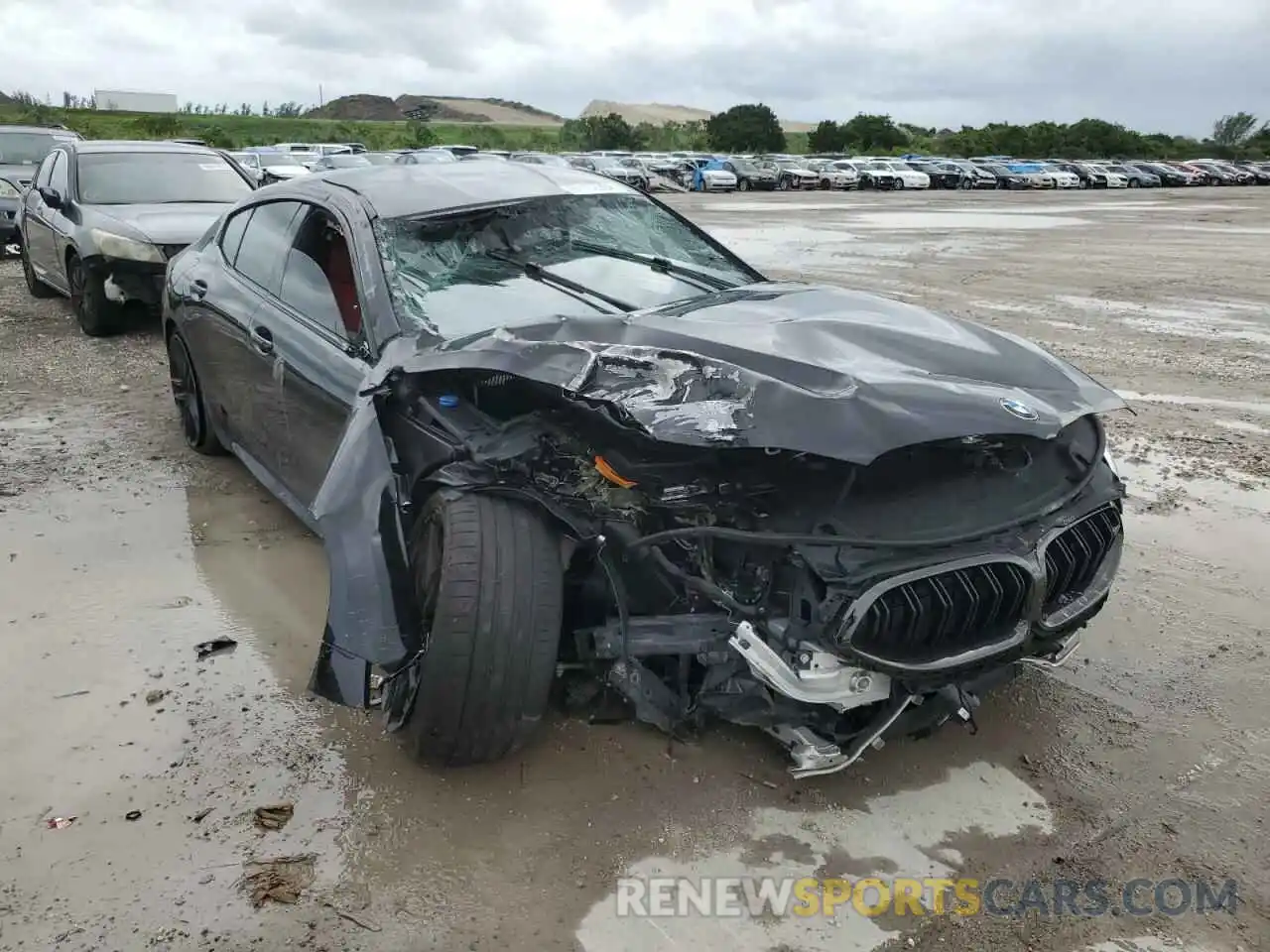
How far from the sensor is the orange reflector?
2.74 m

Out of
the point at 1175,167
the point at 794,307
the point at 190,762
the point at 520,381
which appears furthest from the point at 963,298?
the point at 1175,167

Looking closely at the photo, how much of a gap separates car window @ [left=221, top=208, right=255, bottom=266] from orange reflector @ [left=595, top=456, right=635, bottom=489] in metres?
2.79

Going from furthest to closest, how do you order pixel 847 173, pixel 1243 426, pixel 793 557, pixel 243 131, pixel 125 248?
pixel 243 131 → pixel 847 173 → pixel 125 248 → pixel 1243 426 → pixel 793 557

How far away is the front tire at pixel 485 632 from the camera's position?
263cm

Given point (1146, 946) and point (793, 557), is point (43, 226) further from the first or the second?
point (1146, 946)

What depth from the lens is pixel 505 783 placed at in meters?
2.89

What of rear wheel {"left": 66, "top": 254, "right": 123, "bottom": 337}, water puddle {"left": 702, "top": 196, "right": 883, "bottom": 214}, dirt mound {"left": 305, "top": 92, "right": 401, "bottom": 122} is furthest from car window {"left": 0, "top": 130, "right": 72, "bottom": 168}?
dirt mound {"left": 305, "top": 92, "right": 401, "bottom": 122}

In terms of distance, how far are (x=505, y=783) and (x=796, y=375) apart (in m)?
1.42

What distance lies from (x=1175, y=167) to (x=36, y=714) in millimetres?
54790

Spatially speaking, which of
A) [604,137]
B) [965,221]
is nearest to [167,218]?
[965,221]

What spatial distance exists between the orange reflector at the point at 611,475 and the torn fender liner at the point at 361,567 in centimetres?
64

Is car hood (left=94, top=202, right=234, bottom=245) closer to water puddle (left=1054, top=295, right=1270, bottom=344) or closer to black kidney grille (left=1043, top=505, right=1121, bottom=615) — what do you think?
black kidney grille (left=1043, top=505, right=1121, bottom=615)

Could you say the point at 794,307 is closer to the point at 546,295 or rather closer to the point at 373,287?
the point at 546,295

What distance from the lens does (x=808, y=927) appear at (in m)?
2.39
